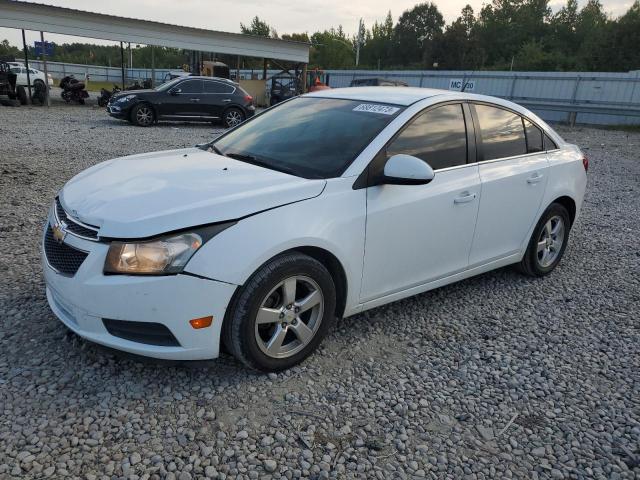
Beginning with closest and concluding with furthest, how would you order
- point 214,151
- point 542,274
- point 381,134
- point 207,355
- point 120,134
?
point 207,355 < point 381,134 < point 214,151 < point 542,274 < point 120,134

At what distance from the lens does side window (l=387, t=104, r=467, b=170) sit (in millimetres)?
3555

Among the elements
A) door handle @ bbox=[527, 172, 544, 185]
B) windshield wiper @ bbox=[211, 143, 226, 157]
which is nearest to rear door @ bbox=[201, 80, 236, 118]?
windshield wiper @ bbox=[211, 143, 226, 157]

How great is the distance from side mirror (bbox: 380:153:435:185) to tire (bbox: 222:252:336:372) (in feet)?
2.30

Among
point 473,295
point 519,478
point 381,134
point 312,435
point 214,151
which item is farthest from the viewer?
point 473,295

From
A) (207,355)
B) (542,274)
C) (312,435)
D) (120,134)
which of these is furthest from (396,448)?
(120,134)

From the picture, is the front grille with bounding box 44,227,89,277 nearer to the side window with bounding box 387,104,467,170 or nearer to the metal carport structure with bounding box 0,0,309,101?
the side window with bounding box 387,104,467,170

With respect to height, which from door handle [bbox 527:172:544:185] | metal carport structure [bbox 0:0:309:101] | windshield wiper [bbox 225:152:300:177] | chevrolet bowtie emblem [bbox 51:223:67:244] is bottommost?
chevrolet bowtie emblem [bbox 51:223:67:244]

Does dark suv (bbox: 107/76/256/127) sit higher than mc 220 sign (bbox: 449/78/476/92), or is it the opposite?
mc 220 sign (bbox: 449/78/476/92)

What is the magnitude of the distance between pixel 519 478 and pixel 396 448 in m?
0.57

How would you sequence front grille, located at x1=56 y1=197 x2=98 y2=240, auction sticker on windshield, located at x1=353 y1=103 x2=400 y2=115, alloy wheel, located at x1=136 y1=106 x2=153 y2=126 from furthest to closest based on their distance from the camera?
alloy wheel, located at x1=136 y1=106 x2=153 y2=126, auction sticker on windshield, located at x1=353 y1=103 x2=400 y2=115, front grille, located at x1=56 y1=197 x2=98 y2=240

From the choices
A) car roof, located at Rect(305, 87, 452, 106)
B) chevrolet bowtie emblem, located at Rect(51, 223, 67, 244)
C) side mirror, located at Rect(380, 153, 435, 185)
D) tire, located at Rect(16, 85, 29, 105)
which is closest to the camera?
chevrolet bowtie emblem, located at Rect(51, 223, 67, 244)

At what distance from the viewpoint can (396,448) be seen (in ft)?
8.46

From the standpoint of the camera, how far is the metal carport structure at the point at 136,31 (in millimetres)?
19516

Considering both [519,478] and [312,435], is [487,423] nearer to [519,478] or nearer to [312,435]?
[519,478]
